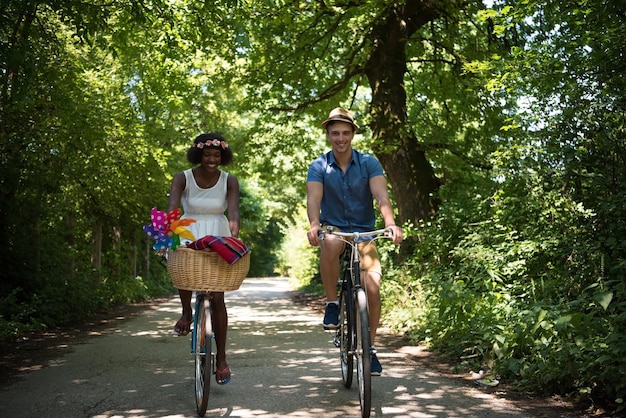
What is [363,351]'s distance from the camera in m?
5.06

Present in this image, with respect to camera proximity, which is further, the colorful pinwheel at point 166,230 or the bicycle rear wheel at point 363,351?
the colorful pinwheel at point 166,230

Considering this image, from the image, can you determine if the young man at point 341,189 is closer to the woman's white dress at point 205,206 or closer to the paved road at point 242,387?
the woman's white dress at point 205,206

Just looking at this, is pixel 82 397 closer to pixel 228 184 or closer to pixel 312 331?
pixel 228 184

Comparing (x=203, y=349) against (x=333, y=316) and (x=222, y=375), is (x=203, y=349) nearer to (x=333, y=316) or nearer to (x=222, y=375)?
(x=222, y=375)

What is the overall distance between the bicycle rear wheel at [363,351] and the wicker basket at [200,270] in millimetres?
981

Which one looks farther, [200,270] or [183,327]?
[183,327]

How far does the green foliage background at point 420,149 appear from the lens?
701 centimetres

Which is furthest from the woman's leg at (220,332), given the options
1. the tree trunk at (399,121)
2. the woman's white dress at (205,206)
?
the tree trunk at (399,121)

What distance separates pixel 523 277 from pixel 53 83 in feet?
26.4

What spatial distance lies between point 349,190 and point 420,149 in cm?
917

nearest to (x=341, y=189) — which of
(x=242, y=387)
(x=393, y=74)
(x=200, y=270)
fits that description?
(x=200, y=270)

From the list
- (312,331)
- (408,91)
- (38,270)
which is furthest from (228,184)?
(408,91)

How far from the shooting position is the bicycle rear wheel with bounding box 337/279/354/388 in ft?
19.0

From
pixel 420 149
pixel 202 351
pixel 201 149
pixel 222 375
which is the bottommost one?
pixel 222 375
